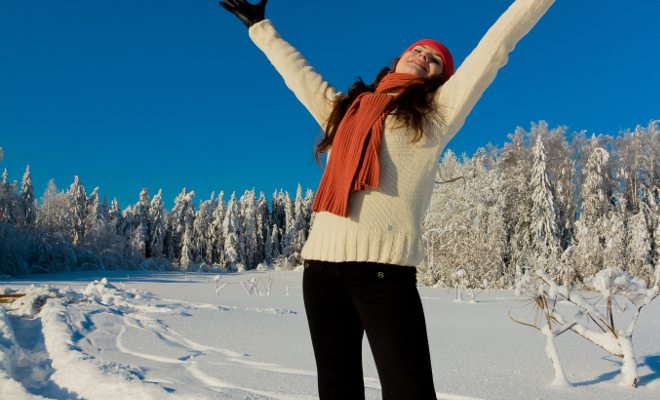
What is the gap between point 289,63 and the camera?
2.04 metres

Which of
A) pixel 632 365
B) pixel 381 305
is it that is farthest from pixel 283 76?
pixel 632 365

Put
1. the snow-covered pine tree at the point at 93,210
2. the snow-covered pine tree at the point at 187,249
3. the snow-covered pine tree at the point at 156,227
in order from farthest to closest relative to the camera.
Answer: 1. the snow-covered pine tree at the point at 156,227
2. the snow-covered pine tree at the point at 187,249
3. the snow-covered pine tree at the point at 93,210

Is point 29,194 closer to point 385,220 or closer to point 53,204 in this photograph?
point 53,204

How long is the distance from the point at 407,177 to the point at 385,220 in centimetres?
17

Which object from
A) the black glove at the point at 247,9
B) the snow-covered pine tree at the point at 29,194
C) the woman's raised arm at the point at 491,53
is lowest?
the woman's raised arm at the point at 491,53

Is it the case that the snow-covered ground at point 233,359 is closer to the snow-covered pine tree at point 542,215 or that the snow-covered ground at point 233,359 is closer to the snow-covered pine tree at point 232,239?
the snow-covered pine tree at point 542,215

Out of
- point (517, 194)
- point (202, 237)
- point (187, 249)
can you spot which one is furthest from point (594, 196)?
point (202, 237)

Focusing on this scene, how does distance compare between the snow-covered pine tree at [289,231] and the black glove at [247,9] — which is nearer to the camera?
the black glove at [247,9]

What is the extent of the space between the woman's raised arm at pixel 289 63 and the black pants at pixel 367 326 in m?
0.70

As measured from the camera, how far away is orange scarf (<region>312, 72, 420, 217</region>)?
5.43 feet

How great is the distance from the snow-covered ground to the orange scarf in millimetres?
2281

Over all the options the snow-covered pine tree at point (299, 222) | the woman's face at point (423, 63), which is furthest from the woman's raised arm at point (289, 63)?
the snow-covered pine tree at point (299, 222)

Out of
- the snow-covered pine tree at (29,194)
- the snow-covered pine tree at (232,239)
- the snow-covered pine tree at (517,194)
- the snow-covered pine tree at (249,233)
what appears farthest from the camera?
the snow-covered pine tree at (249,233)

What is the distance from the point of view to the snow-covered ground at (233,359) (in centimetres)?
370
